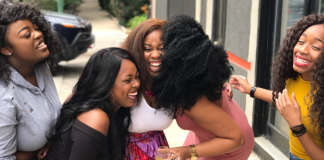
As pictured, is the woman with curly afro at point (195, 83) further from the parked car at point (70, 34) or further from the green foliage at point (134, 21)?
the green foliage at point (134, 21)

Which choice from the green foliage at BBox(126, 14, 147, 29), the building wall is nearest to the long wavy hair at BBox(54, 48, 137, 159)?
the building wall

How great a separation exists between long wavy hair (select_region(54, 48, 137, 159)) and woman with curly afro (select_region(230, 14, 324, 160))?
1.01 m

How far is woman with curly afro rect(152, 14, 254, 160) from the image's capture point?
2.00 metres

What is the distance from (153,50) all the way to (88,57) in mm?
9221

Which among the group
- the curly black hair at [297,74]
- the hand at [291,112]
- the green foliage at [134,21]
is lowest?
the green foliage at [134,21]

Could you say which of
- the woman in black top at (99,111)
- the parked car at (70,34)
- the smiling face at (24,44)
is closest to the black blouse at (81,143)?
the woman in black top at (99,111)

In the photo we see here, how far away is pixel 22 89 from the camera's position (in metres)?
2.03

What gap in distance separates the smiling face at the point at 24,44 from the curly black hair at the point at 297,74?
1589 millimetres

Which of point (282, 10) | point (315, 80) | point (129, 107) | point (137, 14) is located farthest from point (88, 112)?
point (137, 14)

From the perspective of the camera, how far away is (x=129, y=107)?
2.33 meters

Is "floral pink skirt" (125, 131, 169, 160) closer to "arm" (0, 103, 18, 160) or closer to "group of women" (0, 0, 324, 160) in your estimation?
"group of women" (0, 0, 324, 160)

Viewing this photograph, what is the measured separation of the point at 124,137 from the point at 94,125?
42cm

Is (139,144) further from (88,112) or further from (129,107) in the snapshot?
(88,112)

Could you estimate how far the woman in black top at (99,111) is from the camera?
1918 mm
